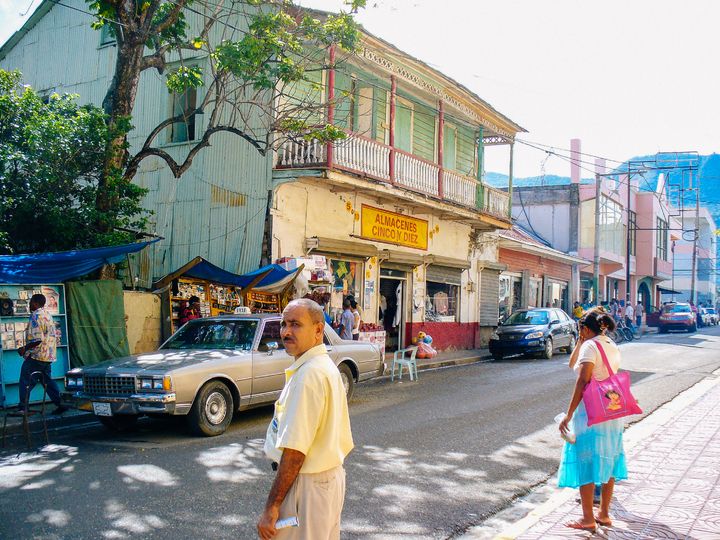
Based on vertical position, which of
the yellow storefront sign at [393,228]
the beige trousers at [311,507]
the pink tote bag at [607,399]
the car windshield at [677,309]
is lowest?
the beige trousers at [311,507]

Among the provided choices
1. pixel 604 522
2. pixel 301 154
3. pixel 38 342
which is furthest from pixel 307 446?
pixel 301 154

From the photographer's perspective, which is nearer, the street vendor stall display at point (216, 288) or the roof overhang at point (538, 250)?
the street vendor stall display at point (216, 288)

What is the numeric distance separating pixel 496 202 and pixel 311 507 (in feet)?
69.7

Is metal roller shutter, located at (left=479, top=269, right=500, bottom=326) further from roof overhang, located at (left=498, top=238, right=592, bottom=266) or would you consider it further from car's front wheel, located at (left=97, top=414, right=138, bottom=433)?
car's front wheel, located at (left=97, top=414, right=138, bottom=433)

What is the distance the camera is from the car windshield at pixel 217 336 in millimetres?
9359

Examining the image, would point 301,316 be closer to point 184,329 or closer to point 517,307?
point 184,329

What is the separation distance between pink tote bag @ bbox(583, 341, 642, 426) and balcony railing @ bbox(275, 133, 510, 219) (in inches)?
382

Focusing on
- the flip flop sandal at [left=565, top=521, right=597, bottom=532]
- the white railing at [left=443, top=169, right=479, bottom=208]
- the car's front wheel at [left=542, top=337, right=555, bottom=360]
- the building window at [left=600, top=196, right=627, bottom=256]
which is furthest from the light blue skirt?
the building window at [left=600, top=196, right=627, bottom=256]

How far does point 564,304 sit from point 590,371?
29628mm

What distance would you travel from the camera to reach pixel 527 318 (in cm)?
2125

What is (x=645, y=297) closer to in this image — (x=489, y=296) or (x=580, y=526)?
(x=489, y=296)

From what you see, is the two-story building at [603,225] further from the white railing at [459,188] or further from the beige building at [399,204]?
the white railing at [459,188]

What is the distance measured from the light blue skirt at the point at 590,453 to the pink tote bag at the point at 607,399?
9 cm

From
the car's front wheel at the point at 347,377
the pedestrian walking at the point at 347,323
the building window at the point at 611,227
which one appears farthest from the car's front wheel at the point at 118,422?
the building window at the point at 611,227
